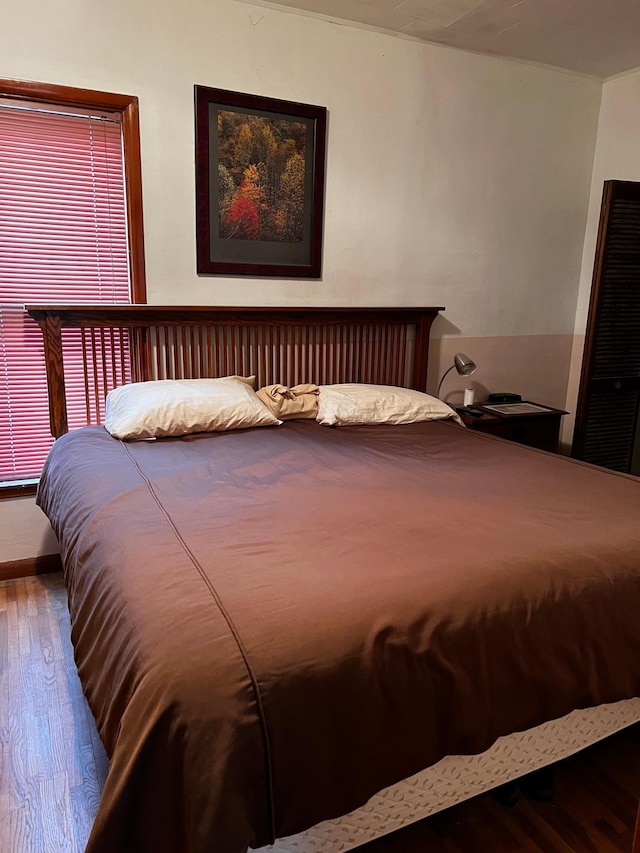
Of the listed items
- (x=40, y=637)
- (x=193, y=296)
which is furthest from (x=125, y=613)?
(x=193, y=296)

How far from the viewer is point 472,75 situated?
3197 millimetres

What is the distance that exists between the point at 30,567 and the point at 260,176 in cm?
206

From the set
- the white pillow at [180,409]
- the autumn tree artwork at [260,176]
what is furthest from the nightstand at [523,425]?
the autumn tree artwork at [260,176]

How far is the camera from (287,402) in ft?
9.07

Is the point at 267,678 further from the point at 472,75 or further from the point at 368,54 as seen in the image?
the point at 472,75

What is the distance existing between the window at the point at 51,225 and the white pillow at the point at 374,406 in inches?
37.9

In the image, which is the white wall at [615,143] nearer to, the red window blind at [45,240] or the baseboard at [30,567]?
the red window blind at [45,240]

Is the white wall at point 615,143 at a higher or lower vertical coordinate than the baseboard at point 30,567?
higher

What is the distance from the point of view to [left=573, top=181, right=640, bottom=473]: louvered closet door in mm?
3166

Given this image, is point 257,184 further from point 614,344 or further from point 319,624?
point 319,624

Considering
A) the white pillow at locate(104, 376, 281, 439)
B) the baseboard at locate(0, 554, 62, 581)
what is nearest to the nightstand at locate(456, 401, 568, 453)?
the white pillow at locate(104, 376, 281, 439)

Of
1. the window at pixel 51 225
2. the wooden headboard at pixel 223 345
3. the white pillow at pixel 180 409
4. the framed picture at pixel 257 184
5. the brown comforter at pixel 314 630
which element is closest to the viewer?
the brown comforter at pixel 314 630

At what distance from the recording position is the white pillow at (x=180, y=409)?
2336mm

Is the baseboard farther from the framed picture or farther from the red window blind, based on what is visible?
the framed picture
